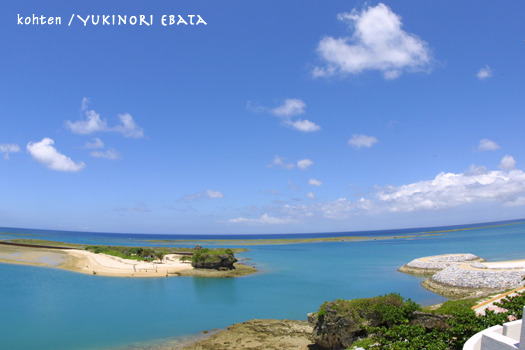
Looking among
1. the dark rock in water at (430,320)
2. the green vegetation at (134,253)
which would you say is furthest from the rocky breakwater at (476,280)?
the green vegetation at (134,253)

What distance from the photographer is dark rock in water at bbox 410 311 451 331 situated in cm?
1703

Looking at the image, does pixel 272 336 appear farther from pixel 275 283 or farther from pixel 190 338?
pixel 275 283

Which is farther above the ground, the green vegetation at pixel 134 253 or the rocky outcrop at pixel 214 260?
the rocky outcrop at pixel 214 260

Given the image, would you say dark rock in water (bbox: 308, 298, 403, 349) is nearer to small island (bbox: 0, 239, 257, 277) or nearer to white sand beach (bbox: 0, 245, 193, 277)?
small island (bbox: 0, 239, 257, 277)

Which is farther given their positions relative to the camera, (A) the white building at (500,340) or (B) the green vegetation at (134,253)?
(B) the green vegetation at (134,253)

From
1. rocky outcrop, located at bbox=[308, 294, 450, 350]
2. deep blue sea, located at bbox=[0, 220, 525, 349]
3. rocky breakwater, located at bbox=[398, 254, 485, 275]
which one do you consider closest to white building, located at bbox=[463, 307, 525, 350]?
rocky outcrop, located at bbox=[308, 294, 450, 350]

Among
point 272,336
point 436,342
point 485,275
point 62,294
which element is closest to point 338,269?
point 485,275

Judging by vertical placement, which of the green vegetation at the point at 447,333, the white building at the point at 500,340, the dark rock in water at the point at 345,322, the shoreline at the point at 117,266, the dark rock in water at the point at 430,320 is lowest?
the shoreline at the point at 117,266

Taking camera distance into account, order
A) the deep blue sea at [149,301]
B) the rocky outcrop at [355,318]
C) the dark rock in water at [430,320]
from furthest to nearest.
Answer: the deep blue sea at [149,301], the rocky outcrop at [355,318], the dark rock in water at [430,320]

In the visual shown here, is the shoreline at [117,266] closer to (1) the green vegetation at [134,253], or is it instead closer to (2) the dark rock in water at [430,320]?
(1) the green vegetation at [134,253]

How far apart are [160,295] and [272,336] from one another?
1974 centimetres

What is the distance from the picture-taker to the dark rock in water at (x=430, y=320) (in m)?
17.0

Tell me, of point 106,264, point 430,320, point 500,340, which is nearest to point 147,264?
point 106,264

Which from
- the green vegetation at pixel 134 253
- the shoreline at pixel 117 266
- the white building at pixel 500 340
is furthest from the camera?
the green vegetation at pixel 134 253
